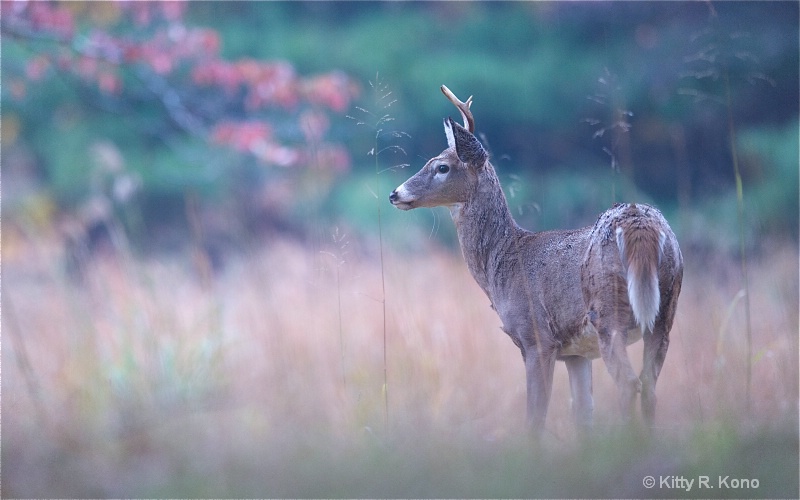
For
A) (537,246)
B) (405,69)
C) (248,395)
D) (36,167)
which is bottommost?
(248,395)

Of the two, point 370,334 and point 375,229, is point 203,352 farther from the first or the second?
point 375,229

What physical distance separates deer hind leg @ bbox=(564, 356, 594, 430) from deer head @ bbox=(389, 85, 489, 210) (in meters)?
0.87

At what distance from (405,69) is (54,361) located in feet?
18.3

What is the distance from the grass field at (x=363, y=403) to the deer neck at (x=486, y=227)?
0.66m

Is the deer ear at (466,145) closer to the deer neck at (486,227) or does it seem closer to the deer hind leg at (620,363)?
the deer neck at (486,227)

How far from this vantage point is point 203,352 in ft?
16.8

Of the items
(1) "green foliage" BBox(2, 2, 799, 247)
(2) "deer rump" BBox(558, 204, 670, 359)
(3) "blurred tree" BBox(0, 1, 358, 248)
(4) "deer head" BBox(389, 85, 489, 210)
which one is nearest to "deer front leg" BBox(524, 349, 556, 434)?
(2) "deer rump" BBox(558, 204, 670, 359)

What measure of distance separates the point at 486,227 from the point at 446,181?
29 cm

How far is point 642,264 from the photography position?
3.00 meters

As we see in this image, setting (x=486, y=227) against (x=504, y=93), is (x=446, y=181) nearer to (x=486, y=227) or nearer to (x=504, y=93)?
(x=486, y=227)

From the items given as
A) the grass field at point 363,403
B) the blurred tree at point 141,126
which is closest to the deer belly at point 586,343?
the grass field at point 363,403

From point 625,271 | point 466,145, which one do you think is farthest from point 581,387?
point 466,145

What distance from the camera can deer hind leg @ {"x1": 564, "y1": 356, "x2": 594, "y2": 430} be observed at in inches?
140

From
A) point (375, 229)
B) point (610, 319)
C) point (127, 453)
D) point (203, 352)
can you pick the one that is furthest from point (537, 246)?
point (375, 229)
